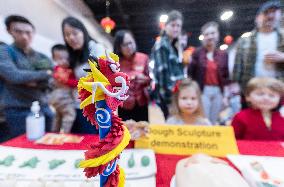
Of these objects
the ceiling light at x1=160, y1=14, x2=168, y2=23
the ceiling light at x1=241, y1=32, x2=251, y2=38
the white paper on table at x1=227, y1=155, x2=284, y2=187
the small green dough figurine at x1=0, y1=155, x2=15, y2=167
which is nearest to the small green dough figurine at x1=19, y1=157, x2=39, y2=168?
the small green dough figurine at x1=0, y1=155, x2=15, y2=167

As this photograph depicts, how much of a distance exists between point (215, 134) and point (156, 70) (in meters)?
0.43

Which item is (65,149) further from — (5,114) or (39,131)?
(5,114)

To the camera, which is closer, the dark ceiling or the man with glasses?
the man with glasses

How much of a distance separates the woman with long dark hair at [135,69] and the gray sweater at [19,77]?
27 centimetres

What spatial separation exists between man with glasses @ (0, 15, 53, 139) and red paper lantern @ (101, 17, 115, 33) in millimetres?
308

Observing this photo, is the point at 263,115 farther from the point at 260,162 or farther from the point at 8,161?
the point at 8,161

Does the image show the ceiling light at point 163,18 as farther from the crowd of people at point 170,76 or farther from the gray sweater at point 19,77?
the gray sweater at point 19,77

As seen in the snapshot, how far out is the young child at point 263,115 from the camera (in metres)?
0.72

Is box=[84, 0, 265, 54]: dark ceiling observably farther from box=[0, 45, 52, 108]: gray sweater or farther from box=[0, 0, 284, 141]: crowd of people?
box=[0, 45, 52, 108]: gray sweater

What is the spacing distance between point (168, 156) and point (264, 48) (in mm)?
509

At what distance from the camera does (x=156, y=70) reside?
0.92m

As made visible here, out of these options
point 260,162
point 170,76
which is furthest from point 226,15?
point 260,162

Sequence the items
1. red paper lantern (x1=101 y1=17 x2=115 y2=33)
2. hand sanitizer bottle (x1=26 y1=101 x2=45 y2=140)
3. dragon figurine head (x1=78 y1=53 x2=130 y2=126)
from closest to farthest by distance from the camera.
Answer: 1. dragon figurine head (x1=78 y1=53 x2=130 y2=126)
2. hand sanitizer bottle (x1=26 y1=101 x2=45 y2=140)
3. red paper lantern (x1=101 y1=17 x2=115 y2=33)

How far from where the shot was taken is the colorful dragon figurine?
0.75 ft
